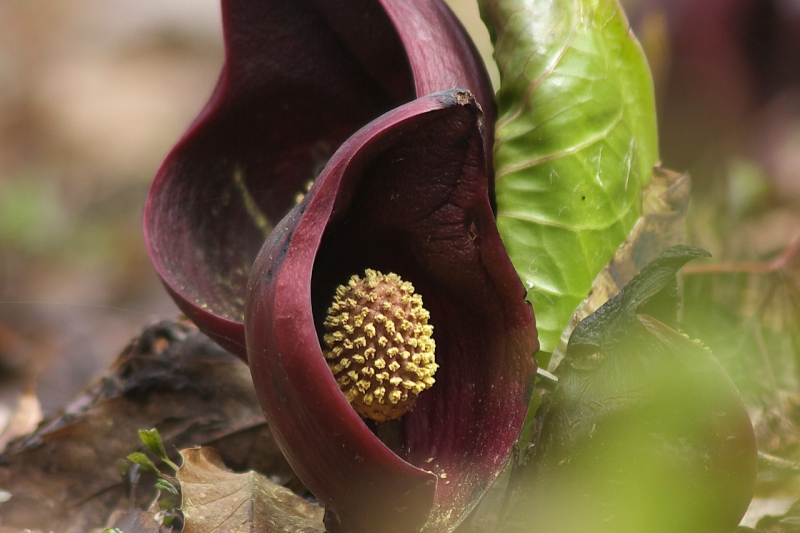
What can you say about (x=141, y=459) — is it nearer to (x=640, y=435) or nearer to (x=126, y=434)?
(x=126, y=434)

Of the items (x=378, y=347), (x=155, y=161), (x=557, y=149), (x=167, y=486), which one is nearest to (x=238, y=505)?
(x=167, y=486)

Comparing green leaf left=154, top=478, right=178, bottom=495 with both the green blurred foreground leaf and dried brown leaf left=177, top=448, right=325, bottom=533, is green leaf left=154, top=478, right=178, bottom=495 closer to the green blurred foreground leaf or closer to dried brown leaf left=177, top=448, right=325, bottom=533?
dried brown leaf left=177, top=448, right=325, bottom=533

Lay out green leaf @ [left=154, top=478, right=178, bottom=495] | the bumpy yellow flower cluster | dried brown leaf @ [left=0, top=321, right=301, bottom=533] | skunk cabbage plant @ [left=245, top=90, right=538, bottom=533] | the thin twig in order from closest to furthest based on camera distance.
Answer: skunk cabbage plant @ [left=245, top=90, right=538, bottom=533]
the bumpy yellow flower cluster
green leaf @ [left=154, top=478, right=178, bottom=495]
dried brown leaf @ [left=0, top=321, right=301, bottom=533]
the thin twig

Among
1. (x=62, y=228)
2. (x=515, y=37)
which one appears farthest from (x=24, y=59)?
(x=515, y=37)

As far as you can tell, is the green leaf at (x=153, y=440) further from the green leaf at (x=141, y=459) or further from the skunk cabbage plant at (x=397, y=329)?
the skunk cabbage plant at (x=397, y=329)

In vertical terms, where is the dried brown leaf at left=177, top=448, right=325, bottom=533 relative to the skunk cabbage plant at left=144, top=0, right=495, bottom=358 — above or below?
below

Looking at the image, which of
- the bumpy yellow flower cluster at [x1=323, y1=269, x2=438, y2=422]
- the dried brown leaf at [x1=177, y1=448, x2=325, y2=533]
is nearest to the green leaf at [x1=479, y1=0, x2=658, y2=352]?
the bumpy yellow flower cluster at [x1=323, y1=269, x2=438, y2=422]

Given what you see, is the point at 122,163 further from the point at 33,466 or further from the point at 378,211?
the point at 378,211


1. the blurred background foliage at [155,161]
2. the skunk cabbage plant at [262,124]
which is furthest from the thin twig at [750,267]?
the skunk cabbage plant at [262,124]
